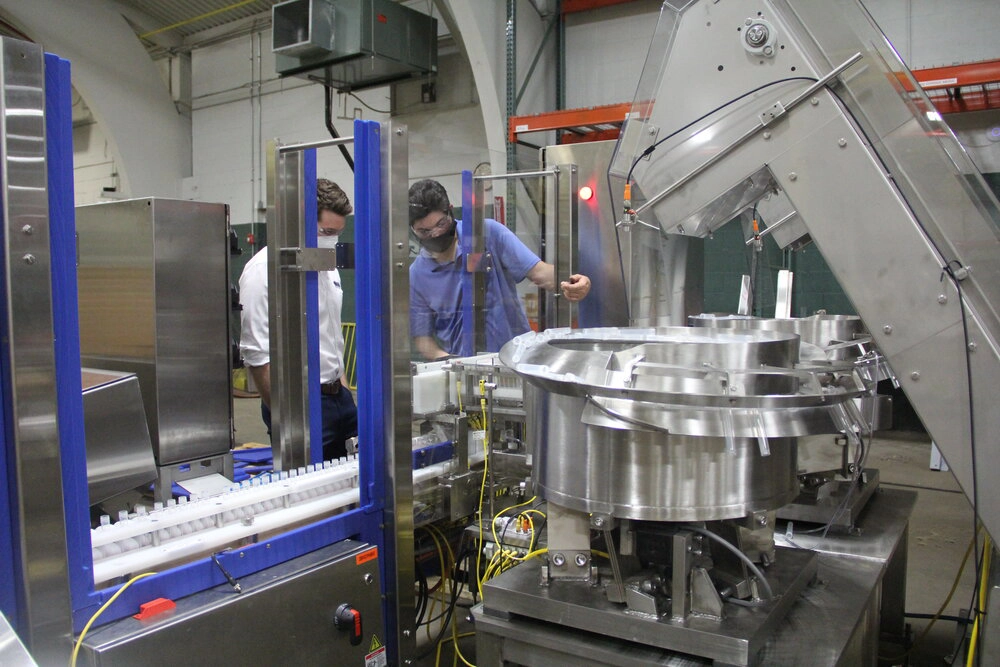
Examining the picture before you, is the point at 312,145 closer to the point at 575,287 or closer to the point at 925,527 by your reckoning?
the point at 575,287

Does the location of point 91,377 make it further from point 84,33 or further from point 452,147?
point 84,33

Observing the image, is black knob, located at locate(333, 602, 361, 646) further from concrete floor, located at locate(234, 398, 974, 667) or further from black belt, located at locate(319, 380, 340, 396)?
black belt, located at locate(319, 380, 340, 396)

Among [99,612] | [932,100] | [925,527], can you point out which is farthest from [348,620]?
[932,100]

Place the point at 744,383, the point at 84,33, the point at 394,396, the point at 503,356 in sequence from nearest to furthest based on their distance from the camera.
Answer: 1. the point at 744,383
2. the point at 503,356
3. the point at 394,396
4. the point at 84,33

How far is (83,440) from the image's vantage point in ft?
3.79

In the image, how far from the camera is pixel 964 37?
183 inches

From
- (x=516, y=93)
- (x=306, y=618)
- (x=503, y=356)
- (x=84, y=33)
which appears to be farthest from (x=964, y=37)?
(x=84, y=33)

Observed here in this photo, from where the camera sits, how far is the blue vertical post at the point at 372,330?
1.66m

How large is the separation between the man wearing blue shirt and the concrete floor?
1.05 metres

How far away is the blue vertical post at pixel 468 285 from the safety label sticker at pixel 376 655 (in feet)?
3.17

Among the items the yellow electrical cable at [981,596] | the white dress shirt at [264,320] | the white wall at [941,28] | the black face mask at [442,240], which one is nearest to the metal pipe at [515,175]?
the black face mask at [442,240]

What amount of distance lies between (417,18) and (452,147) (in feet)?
11.2

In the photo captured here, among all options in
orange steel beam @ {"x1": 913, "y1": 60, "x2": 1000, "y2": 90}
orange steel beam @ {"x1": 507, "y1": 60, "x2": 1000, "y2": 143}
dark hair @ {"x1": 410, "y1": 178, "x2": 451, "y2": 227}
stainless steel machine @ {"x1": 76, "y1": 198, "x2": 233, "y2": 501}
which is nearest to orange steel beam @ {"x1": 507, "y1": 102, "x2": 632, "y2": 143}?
orange steel beam @ {"x1": 507, "y1": 60, "x2": 1000, "y2": 143}

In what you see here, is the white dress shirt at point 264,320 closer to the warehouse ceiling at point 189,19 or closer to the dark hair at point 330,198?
the dark hair at point 330,198
